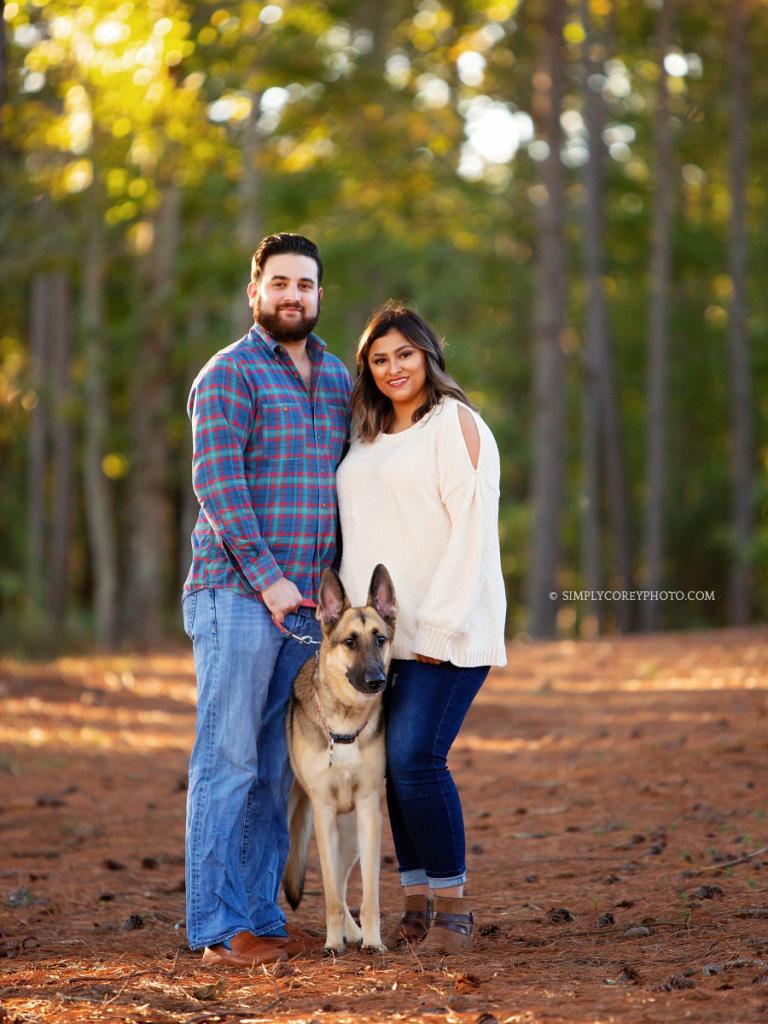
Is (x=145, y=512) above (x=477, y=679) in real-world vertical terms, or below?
above

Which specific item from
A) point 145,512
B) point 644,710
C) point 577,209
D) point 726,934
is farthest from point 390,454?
point 577,209

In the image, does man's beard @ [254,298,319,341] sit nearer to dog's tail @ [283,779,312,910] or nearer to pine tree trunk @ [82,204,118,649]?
dog's tail @ [283,779,312,910]

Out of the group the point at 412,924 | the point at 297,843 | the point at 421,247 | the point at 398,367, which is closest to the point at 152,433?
the point at 421,247

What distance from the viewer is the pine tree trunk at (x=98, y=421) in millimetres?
20047

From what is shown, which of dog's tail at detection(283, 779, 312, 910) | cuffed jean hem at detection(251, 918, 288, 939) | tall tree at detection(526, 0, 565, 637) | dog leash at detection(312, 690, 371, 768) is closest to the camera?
dog leash at detection(312, 690, 371, 768)

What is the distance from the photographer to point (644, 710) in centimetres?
1113

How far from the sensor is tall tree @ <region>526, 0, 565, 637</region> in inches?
734

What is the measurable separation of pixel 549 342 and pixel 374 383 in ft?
44.4

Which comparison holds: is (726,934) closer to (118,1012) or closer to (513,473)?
(118,1012)

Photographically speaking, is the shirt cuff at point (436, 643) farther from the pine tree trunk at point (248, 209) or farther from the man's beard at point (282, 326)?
the pine tree trunk at point (248, 209)

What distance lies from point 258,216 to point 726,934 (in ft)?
55.6

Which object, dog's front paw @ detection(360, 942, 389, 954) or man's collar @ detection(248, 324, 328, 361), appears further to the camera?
man's collar @ detection(248, 324, 328, 361)

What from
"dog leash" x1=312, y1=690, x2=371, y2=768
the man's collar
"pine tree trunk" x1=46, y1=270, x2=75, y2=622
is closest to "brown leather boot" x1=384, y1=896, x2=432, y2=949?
"dog leash" x1=312, y1=690, x2=371, y2=768

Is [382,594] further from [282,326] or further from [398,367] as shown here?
[282,326]
